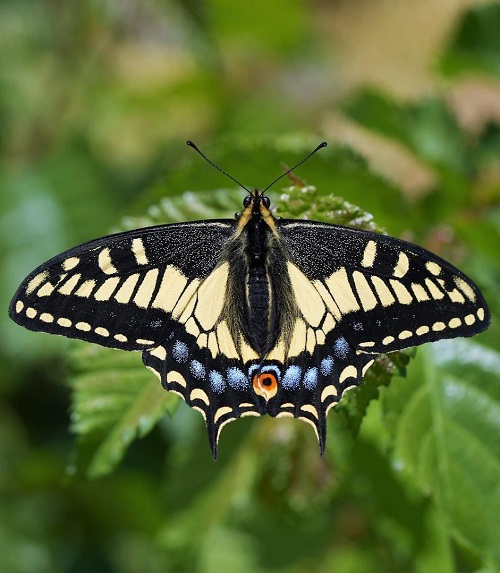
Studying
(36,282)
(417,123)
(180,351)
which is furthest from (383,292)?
(417,123)

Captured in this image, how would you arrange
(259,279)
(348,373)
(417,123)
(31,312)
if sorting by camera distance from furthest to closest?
1. (417,123)
2. (259,279)
3. (31,312)
4. (348,373)

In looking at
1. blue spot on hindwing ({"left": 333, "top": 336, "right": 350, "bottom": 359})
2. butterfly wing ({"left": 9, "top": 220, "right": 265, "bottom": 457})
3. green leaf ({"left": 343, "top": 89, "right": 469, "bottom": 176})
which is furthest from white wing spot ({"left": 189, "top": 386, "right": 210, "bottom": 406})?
green leaf ({"left": 343, "top": 89, "right": 469, "bottom": 176})

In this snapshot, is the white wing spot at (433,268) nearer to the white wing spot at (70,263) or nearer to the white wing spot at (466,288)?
the white wing spot at (466,288)

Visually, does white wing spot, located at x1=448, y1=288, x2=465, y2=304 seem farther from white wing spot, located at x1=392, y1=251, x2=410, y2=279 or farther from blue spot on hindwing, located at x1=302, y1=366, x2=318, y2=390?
blue spot on hindwing, located at x1=302, y1=366, x2=318, y2=390

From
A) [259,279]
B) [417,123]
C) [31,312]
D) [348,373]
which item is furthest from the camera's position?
[417,123]

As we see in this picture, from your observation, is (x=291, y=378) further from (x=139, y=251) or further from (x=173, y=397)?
(x=139, y=251)

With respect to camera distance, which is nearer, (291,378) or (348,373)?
(348,373)

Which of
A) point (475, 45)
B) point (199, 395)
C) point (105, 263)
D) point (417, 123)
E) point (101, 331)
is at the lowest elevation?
point (199, 395)

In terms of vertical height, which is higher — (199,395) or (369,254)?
(369,254)
